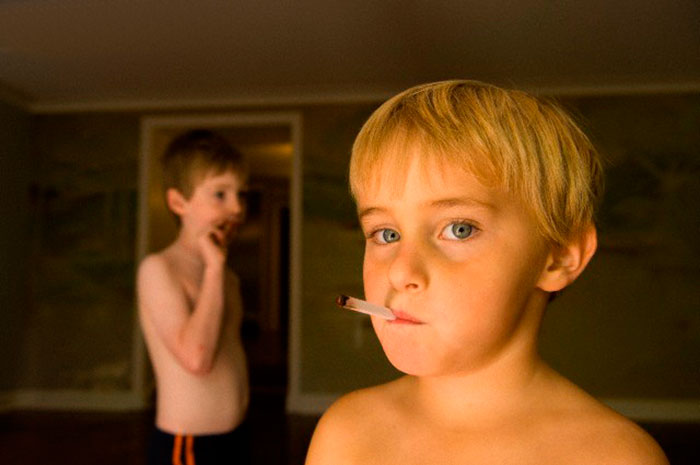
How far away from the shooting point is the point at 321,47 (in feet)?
13.0

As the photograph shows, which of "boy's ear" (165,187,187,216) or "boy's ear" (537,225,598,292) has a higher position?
"boy's ear" (165,187,187,216)

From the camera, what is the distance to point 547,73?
4410mm

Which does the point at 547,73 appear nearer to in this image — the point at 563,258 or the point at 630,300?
the point at 630,300

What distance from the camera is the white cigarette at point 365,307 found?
1.69 ft

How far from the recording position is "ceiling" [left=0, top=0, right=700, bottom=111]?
337 cm

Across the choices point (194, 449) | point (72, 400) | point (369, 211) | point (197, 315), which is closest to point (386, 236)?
point (369, 211)

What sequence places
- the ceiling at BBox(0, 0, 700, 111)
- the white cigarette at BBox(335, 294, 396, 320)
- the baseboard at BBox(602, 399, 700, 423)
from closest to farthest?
the white cigarette at BBox(335, 294, 396, 320)
the ceiling at BBox(0, 0, 700, 111)
the baseboard at BBox(602, 399, 700, 423)

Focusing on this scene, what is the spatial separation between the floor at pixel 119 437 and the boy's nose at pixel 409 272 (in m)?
3.02

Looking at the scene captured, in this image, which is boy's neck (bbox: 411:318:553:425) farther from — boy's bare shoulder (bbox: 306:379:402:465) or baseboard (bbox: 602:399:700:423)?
baseboard (bbox: 602:399:700:423)

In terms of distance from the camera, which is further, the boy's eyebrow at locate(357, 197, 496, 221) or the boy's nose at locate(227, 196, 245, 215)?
the boy's nose at locate(227, 196, 245, 215)

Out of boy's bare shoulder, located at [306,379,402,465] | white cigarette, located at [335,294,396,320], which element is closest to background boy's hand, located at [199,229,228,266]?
boy's bare shoulder, located at [306,379,402,465]

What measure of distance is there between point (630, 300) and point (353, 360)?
89.0 inches

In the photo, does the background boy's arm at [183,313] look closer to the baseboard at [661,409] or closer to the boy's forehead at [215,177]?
the boy's forehead at [215,177]

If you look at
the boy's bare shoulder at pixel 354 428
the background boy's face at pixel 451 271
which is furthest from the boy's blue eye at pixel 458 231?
the boy's bare shoulder at pixel 354 428
